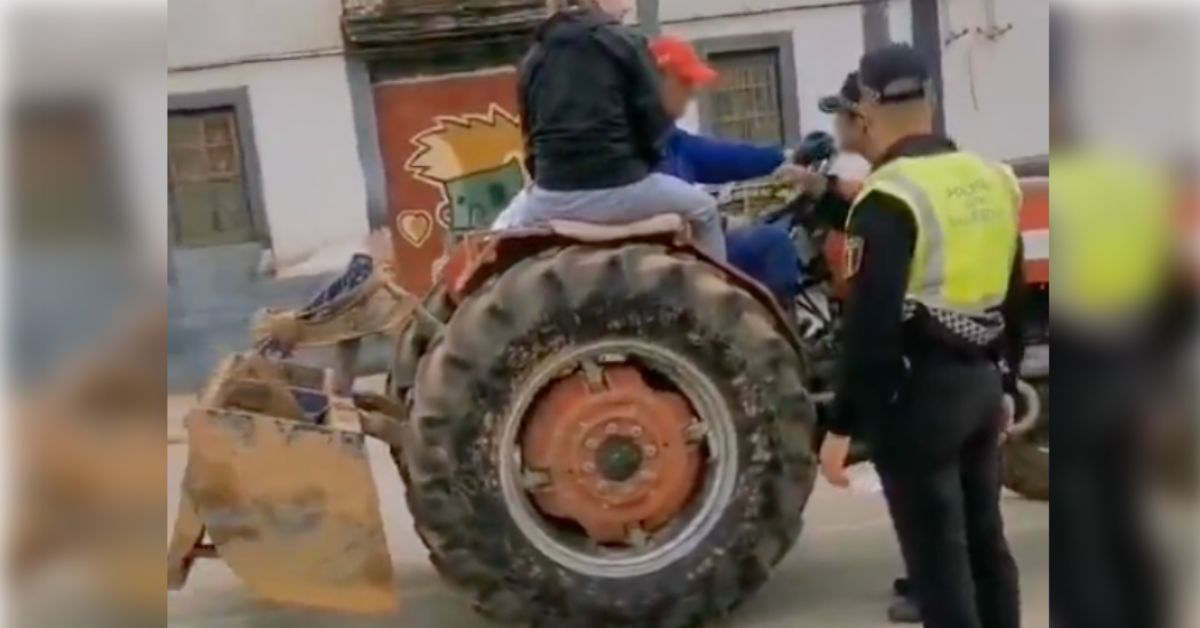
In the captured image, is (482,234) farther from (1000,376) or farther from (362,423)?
(1000,376)

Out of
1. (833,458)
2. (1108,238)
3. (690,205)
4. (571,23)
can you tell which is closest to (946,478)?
(833,458)

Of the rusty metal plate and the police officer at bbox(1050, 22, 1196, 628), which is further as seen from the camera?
the rusty metal plate

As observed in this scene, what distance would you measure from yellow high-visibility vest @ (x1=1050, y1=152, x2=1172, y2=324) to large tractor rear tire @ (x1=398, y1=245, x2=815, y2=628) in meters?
0.66

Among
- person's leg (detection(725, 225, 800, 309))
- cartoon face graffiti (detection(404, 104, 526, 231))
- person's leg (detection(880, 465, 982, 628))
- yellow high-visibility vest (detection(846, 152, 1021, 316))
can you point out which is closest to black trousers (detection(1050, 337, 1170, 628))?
person's leg (detection(880, 465, 982, 628))

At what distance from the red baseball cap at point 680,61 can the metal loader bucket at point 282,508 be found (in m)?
0.75

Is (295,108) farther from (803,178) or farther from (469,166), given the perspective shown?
(803,178)

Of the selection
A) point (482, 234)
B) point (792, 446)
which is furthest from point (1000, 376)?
point (482, 234)

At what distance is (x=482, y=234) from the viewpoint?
2754 mm

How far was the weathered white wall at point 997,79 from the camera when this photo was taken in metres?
2.63

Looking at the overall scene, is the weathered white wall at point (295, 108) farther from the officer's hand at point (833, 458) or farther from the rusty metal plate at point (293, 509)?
the officer's hand at point (833, 458)

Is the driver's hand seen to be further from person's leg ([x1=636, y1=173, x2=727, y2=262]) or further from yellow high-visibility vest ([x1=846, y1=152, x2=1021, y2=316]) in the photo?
yellow high-visibility vest ([x1=846, y1=152, x2=1021, y2=316])

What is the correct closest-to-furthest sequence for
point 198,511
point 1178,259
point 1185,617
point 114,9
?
point 114,9 < point 1178,259 < point 1185,617 < point 198,511

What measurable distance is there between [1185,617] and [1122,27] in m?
0.77

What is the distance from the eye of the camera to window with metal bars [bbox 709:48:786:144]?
A: 2732mm
